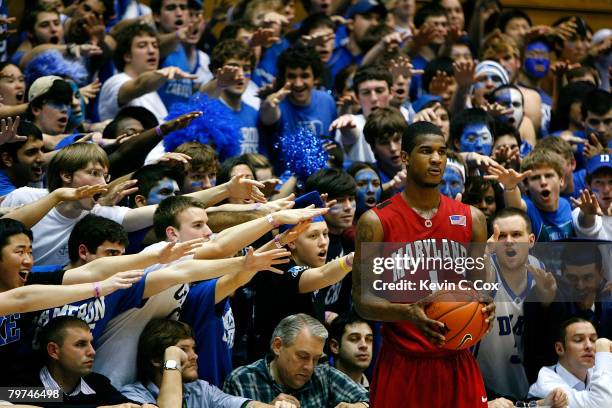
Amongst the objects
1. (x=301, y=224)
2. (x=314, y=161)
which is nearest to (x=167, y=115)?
(x=314, y=161)

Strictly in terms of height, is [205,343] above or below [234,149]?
below

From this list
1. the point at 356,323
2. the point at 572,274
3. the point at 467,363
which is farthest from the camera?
the point at 572,274

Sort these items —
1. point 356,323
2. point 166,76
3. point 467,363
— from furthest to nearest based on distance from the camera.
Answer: point 166,76
point 356,323
point 467,363

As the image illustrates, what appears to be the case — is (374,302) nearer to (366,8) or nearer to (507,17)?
(366,8)

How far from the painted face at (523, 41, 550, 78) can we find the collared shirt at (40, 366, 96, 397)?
7219mm

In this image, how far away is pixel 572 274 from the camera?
26.1ft

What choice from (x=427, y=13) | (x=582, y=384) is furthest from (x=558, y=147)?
(x=427, y=13)

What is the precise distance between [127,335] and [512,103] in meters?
4.84

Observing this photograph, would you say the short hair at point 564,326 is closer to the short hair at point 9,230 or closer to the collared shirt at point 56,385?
the collared shirt at point 56,385

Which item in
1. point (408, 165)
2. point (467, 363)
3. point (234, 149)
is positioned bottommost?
point (467, 363)

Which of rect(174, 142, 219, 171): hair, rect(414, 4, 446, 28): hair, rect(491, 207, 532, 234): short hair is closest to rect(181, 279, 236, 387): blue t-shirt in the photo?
rect(174, 142, 219, 171): hair

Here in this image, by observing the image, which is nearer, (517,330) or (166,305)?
(166,305)

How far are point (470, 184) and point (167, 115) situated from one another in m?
2.32

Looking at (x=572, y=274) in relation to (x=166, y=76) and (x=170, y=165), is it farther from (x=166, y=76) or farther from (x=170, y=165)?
(x=166, y=76)
